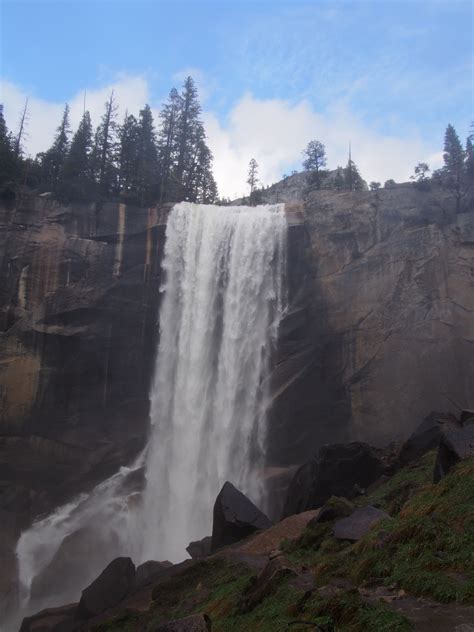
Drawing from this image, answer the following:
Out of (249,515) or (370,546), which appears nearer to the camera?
(370,546)

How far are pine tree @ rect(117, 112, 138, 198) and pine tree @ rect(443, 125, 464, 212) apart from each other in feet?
75.0

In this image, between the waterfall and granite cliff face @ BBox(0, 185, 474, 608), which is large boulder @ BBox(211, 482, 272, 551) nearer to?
the waterfall

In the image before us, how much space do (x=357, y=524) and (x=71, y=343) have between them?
81.6ft

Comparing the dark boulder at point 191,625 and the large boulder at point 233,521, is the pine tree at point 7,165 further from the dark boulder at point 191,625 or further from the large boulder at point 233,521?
the dark boulder at point 191,625

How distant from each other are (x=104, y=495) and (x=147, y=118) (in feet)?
103

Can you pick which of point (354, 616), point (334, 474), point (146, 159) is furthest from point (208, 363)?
point (354, 616)

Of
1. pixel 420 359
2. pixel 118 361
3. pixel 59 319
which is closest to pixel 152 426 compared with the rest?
pixel 118 361

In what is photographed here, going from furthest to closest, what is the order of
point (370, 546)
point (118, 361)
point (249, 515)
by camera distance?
point (118, 361) → point (249, 515) → point (370, 546)

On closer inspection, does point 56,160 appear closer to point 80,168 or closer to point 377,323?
point 80,168

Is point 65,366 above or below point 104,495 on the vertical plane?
above

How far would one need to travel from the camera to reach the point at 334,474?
22547 millimetres

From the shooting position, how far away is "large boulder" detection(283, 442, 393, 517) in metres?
22.1

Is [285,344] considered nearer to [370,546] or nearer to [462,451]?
[462,451]

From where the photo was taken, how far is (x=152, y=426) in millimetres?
34562
